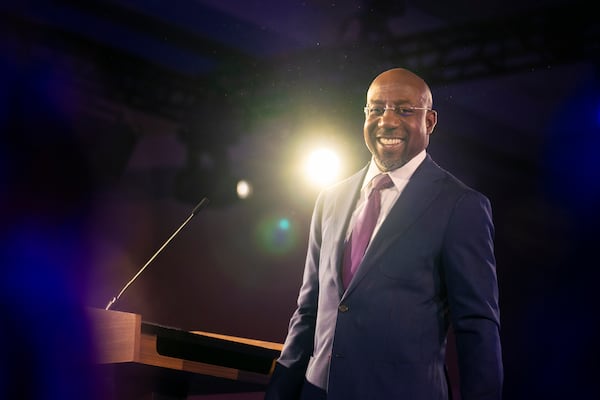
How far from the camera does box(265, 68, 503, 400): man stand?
1749mm

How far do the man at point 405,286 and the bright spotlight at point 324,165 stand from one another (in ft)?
17.7

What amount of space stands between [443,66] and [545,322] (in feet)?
15.2

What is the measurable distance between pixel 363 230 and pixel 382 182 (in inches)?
5.1

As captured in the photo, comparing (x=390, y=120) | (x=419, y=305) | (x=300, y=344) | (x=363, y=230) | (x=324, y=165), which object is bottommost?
(x=300, y=344)

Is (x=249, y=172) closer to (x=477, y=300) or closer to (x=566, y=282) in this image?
(x=566, y=282)

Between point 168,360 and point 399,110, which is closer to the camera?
point 399,110

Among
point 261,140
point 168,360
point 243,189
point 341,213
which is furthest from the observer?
point 261,140

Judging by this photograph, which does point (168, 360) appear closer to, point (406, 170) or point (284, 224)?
point (406, 170)

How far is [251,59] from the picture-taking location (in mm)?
6945

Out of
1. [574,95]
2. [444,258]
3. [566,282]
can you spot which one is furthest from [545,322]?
[444,258]

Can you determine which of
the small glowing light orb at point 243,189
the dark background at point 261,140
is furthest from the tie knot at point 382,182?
the dark background at point 261,140

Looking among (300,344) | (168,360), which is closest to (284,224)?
(168,360)

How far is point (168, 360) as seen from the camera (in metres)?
2.32

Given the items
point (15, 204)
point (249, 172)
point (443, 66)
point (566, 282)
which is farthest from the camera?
point (566, 282)
